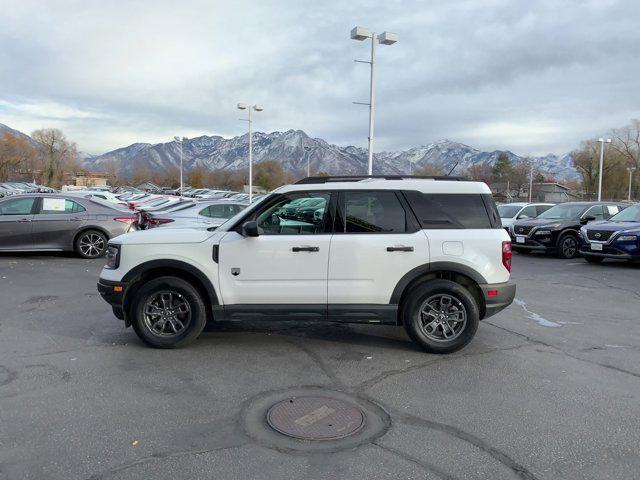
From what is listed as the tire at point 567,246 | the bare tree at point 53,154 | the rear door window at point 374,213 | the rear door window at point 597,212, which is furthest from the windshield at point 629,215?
the bare tree at point 53,154

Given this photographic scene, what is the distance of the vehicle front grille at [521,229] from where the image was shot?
51.0 ft

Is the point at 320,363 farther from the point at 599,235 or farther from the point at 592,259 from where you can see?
the point at 592,259

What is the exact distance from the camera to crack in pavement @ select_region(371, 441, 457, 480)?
10.4 feet

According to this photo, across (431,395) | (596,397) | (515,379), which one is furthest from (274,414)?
(596,397)

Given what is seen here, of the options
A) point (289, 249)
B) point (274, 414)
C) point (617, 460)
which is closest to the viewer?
point (617, 460)

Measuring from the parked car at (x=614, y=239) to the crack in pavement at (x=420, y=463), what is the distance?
11.3 m

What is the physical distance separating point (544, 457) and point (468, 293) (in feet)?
7.40

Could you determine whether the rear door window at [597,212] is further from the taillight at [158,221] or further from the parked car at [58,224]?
the parked car at [58,224]

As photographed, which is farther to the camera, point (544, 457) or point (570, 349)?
point (570, 349)

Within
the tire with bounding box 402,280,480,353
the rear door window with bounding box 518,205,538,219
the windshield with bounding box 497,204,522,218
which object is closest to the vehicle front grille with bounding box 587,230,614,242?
the rear door window with bounding box 518,205,538,219

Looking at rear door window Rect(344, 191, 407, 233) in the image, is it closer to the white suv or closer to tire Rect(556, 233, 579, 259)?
the white suv

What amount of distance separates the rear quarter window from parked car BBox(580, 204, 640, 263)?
8735 mm

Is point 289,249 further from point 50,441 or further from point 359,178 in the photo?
point 50,441

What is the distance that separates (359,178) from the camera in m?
5.89
